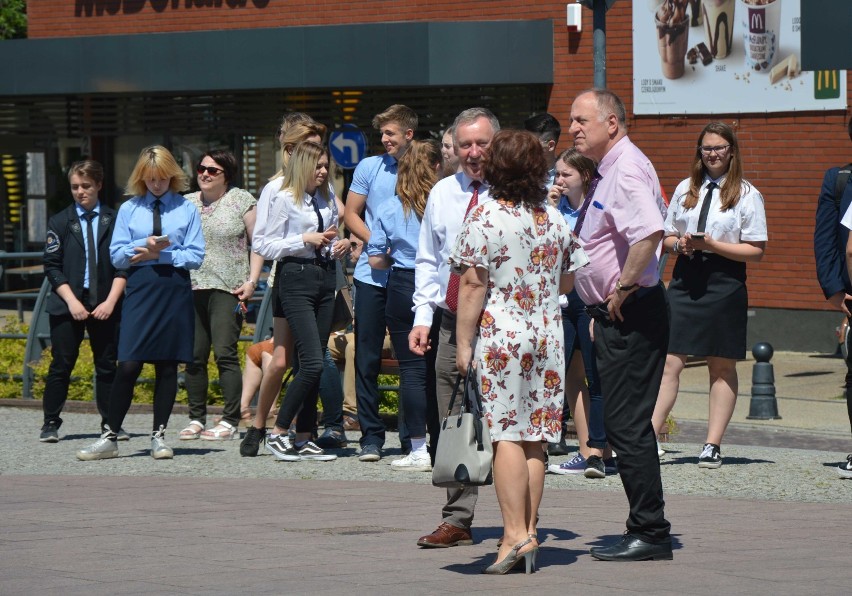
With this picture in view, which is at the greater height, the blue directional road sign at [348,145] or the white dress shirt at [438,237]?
the blue directional road sign at [348,145]

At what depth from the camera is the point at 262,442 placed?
1084cm

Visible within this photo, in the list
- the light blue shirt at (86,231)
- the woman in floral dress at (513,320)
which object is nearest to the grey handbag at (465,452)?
the woman in floral dress at (513,320)

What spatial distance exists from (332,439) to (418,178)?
6.83 ft

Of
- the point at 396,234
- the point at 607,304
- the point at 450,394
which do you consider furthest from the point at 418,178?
the point at 607,304

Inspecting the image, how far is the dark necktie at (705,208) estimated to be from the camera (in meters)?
9.36

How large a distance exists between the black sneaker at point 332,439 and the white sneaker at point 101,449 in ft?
4.33

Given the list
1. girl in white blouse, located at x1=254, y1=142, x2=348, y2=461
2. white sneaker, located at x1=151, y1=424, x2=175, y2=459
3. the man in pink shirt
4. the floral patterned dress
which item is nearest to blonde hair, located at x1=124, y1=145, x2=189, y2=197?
girl in white blouse, located at x1=254, y1=142, x2=348, y2=461

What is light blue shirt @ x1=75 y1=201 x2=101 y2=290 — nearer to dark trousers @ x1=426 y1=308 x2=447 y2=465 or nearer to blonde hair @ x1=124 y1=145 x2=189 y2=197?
blonde hair @ x1=124 y1=145 x2=189 y2=197

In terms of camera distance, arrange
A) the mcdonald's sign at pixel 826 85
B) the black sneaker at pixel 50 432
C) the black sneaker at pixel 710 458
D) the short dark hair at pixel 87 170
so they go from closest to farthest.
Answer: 1. the black sneaker at pixel 710 458
2. the short dark hair at pixel 87 170
3. the black sneaker at pixel 50 432
4. the mcdonald's sign at pixel 826 85

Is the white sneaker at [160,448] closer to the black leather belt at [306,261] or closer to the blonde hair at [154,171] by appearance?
the black leather belt at [306,261]

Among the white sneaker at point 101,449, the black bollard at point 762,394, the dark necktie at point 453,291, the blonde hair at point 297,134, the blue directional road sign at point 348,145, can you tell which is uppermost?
the blue directional road sign at point 348,145

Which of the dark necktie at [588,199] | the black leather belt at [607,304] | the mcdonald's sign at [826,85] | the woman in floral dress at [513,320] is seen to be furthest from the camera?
A: the mcdonald's sign at [826,85]

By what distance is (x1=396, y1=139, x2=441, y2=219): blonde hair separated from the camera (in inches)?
371

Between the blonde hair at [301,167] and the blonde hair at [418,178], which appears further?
the blonde hair at [301,167]
